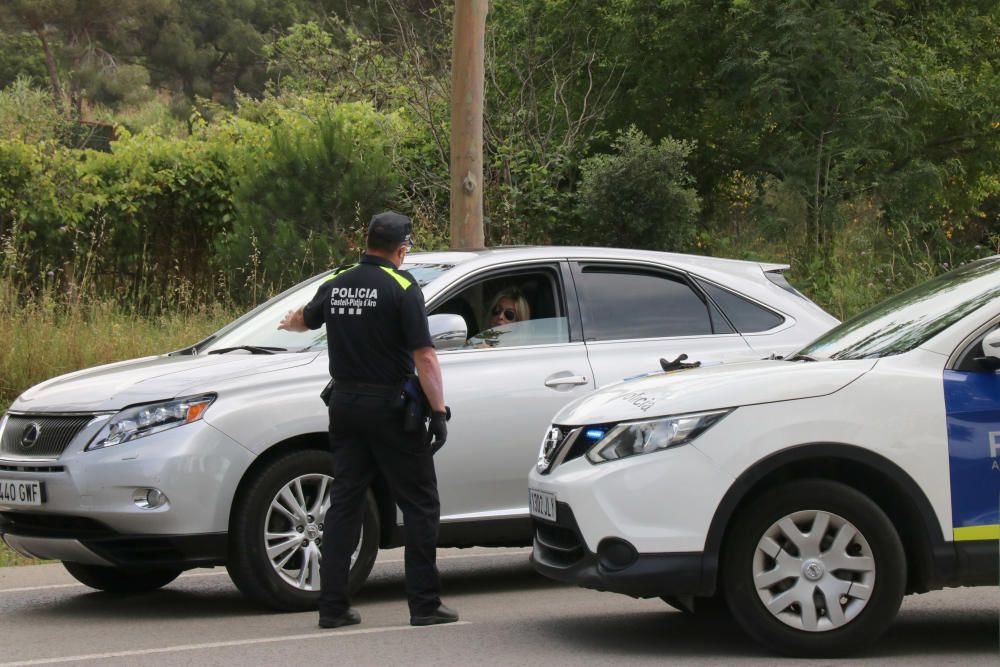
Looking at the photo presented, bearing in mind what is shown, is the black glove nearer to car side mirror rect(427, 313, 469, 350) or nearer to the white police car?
car side mirror rect(427, 313, 469, 350)

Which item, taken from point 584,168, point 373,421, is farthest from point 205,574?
point 584,168

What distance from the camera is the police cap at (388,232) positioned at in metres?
6.65

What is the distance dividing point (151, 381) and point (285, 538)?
1.02m

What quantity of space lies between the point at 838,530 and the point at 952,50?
15.3 m

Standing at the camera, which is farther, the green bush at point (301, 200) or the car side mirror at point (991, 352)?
the green bush at point (301, 200)

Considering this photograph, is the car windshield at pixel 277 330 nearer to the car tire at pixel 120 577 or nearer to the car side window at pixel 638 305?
the car side window at pixel 638 305

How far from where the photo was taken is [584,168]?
59.0 ft

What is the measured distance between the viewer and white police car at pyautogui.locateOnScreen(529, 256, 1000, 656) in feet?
18.8

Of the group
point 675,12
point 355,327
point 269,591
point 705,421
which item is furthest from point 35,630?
point 675,12

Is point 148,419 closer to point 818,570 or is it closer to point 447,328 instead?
point 447,328

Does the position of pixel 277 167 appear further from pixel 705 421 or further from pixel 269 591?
pixel 705 421

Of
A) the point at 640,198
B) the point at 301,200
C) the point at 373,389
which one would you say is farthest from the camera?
the point at 640,198

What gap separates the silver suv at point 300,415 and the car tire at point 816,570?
195cm

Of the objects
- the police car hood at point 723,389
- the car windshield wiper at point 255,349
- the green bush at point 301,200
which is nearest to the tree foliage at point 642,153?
the green bush at point 301,200
